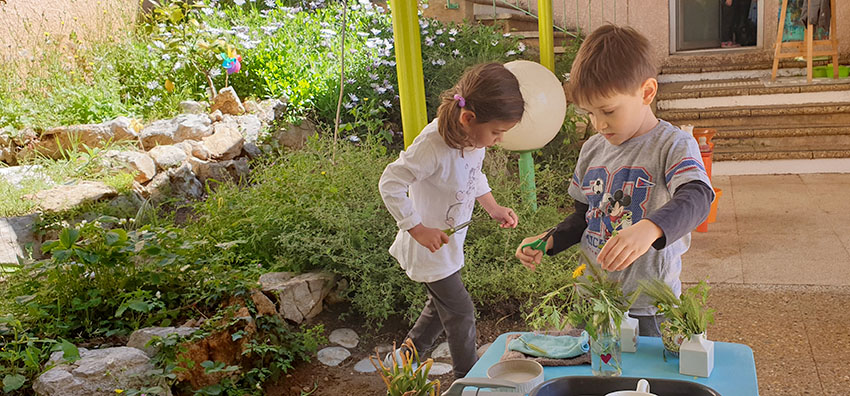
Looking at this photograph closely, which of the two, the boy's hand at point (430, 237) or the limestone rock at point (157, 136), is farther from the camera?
the limestone rock at point (157, 136)

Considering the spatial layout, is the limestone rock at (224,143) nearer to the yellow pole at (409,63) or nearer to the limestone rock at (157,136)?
the limestone rock at (157,136)

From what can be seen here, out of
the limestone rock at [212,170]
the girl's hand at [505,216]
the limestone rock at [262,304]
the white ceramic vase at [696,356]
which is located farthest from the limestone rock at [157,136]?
the white ceramic vase at [696,356]

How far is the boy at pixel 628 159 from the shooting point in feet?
5.79

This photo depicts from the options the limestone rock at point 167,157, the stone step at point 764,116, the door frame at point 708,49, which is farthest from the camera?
the door frame at point 708,49

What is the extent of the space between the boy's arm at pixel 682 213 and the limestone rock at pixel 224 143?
13.1 ft

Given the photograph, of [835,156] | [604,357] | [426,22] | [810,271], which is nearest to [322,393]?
[604,357]

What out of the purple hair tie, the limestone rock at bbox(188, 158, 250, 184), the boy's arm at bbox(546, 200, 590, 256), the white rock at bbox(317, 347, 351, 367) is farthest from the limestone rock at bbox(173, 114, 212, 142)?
the boy's arm at bbox(546, 200, 590, 256)

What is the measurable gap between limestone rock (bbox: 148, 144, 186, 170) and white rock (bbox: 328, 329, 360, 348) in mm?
2149

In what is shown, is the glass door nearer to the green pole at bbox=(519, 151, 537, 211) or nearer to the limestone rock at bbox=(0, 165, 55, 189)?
the green pole at bbox=(519, 151, 537, 211)

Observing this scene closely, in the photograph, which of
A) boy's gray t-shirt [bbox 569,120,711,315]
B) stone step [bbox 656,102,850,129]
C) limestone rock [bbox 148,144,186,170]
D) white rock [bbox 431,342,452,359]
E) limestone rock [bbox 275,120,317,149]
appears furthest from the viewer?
stone step [bbox 656,102,850,129]

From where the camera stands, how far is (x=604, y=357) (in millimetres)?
1408

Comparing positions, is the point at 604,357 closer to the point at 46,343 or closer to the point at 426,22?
the point at 46,343

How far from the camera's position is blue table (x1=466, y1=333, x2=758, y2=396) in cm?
138

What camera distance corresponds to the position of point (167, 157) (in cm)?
482
